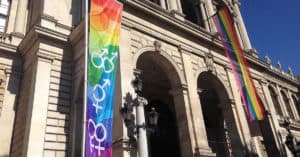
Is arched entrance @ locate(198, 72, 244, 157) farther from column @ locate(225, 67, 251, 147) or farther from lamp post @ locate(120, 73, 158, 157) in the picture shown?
lamp post @ locate(120, 73, 158, 157)

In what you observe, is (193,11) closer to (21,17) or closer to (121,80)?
(21,17)

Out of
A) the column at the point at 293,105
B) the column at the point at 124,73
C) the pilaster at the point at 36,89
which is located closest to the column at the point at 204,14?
the column at the point at 124,73

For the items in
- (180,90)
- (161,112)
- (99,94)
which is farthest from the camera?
(161,112)

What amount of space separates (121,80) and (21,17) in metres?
9.50

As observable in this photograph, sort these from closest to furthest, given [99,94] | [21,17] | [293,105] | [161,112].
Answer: [99,94]
[21,17]
[161,112]
[293,105]

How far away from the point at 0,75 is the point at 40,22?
332cm

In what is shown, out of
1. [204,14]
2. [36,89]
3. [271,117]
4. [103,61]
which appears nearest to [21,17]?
[36,89]

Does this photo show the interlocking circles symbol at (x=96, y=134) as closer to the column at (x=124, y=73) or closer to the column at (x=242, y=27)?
the column at (x=124, y=73)

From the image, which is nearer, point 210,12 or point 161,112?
point 161,112

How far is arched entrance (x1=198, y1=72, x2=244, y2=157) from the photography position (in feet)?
53.1

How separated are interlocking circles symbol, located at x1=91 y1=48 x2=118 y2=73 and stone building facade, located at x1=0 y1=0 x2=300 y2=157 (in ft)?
4.34

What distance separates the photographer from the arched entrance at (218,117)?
1619 centimetres

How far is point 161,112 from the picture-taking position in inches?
789

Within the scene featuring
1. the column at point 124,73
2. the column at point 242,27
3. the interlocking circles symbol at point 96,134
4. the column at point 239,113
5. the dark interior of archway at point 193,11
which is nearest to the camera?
the interlocking circles symbol at point 96,134
